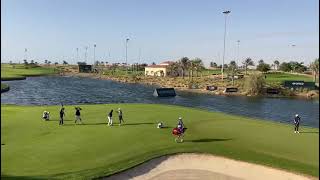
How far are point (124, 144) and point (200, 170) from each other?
312 inches

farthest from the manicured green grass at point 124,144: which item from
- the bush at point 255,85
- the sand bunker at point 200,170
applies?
the bush at point 255,85

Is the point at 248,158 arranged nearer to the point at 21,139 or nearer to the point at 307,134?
the point at 307,134

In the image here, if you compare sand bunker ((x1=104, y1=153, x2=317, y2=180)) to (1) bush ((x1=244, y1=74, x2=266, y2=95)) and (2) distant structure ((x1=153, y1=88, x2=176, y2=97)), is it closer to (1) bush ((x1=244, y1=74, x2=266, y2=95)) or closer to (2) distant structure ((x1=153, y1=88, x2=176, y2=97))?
(2) distant structure ((x1=153, y1=88, x2=176, y2=97))

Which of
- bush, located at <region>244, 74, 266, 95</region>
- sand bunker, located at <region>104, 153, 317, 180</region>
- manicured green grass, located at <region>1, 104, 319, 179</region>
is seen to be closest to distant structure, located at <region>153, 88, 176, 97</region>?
bush, located at <region>244, 74, 266, 95</region>

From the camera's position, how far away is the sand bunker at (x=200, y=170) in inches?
1091

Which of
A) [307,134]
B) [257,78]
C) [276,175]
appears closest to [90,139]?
[276,175]

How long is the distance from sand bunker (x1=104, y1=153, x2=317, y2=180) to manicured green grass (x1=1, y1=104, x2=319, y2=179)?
73 cm

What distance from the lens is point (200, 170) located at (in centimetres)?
2920

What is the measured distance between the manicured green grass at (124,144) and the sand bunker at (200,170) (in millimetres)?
732

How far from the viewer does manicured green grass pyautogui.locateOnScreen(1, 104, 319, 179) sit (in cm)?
2784

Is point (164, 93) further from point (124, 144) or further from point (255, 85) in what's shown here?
point (124, 144)

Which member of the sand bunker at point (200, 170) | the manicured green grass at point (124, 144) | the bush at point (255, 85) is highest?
the bush at point (255, 85)

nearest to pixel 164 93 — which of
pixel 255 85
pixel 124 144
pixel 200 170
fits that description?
pixel 255 85

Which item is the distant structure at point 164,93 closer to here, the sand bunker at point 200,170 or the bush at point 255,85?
the bush at point 255,85
